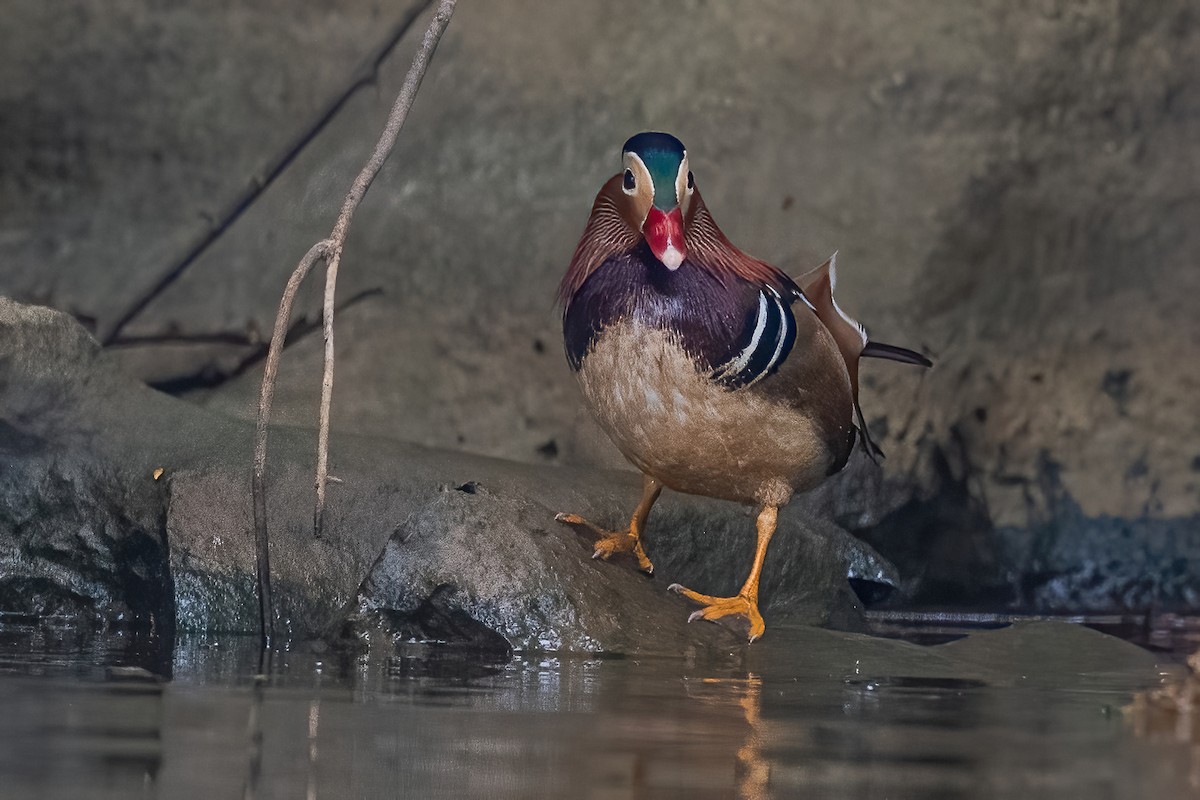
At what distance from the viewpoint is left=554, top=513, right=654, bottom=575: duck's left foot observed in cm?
549

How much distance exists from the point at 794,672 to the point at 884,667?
30 cm

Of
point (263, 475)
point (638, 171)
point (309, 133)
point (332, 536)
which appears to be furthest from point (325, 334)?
point (309, 133)

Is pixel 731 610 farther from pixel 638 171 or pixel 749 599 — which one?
pixel 638 171

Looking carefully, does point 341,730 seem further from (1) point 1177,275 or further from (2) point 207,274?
(1) point 1177,275

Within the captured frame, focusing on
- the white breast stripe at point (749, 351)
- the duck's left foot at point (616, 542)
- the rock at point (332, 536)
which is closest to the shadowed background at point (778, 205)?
the rock at point (332, 536)

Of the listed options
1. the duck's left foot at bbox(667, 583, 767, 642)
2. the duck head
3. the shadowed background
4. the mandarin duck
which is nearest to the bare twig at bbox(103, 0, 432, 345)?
the shadowed background

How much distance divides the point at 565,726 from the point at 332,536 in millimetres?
2383

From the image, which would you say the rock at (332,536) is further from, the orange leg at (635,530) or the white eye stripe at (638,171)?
the white eye stripe at (638,171)

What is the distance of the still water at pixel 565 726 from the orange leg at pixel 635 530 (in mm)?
669

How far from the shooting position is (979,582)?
740 centimetres

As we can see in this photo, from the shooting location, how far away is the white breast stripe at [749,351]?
5012mm

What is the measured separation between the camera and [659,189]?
16.2 ft

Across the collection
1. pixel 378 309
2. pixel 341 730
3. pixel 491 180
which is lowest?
pixel 341 730

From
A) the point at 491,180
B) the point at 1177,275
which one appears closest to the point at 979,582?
the point at 1177,275
